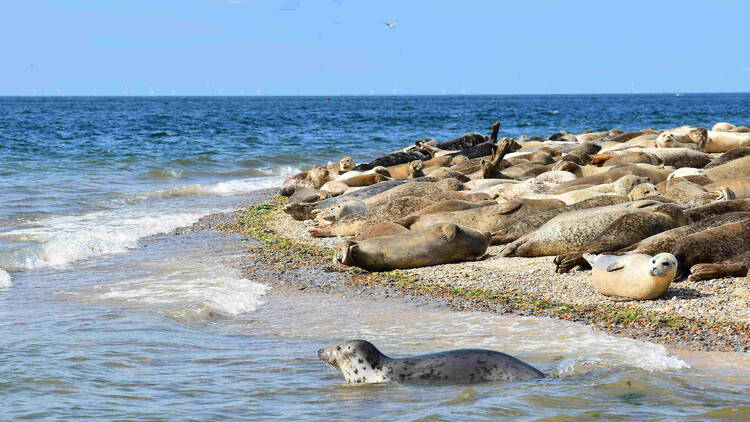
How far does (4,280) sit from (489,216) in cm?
512

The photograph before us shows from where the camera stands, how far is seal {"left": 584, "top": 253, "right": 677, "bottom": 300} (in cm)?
656

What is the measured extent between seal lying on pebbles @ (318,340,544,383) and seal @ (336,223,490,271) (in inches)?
136

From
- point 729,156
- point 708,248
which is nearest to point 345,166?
point 729,156

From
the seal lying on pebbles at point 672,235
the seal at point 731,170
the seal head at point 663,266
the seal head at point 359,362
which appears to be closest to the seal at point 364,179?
the seal at point 731,170

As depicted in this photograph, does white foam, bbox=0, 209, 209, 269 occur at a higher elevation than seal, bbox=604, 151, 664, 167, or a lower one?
lower

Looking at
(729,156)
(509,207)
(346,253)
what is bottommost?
(346,253)

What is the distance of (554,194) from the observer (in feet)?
35.6

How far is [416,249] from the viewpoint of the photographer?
28.1 feet

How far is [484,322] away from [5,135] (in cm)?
3268

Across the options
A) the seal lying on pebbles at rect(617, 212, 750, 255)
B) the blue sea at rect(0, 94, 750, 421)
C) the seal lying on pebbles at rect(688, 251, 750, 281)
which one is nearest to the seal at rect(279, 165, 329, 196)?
the blue sea at rect(0, 94, 750, 421)

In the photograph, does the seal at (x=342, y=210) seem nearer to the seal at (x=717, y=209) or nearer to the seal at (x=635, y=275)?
the seal at (x=717, y=209)

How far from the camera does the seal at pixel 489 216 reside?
973 cm

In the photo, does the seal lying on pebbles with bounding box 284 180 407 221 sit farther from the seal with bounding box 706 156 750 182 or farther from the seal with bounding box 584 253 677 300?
the seal with bounding box 584 253 677 300

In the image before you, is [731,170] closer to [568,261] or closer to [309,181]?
[568,261]
